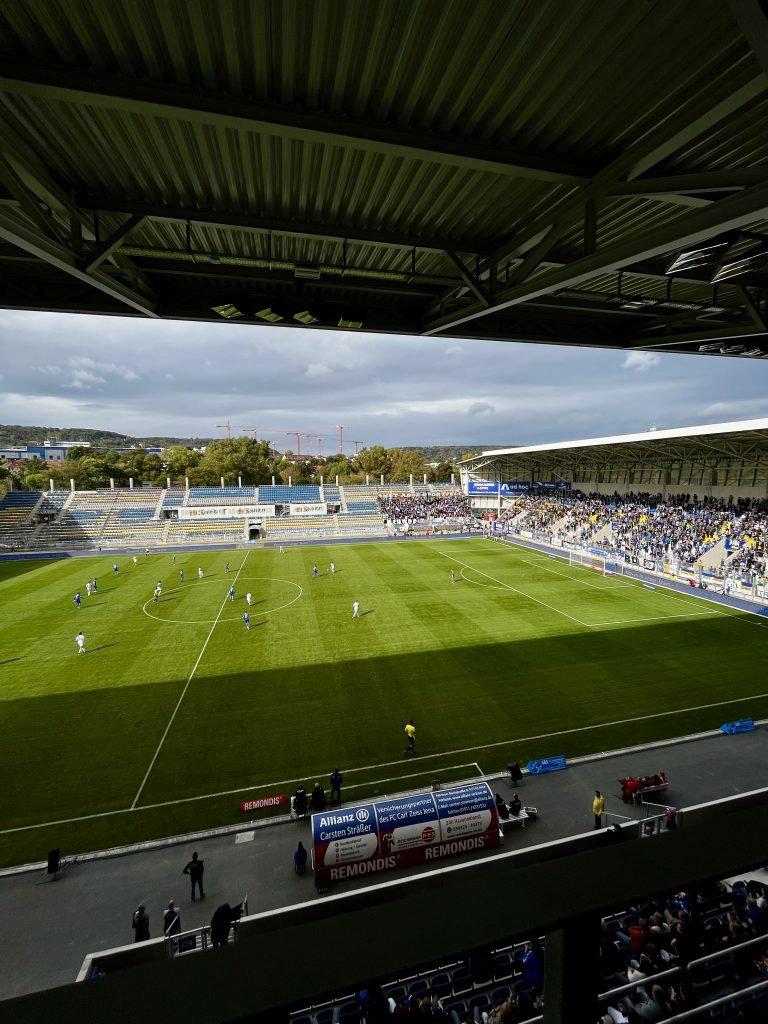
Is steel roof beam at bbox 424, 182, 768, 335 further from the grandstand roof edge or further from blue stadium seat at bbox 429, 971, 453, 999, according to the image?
the grandstand roof edge

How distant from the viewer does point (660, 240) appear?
14.9ft

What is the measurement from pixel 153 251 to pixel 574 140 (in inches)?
191

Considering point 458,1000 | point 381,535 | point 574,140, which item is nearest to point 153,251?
point 574,140

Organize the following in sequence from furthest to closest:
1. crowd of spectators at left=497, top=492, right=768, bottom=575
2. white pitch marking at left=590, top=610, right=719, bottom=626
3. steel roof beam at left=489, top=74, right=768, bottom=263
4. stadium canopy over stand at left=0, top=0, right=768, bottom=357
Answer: crowd of spectators at left=497, top=492, right=768, bottom=575 → white pitch marking at left=590, top=610, right=719, bottom=626 → steel roof beam at left=489, top=74, right=768, bottom=263 → stadium canopy over stand at left=0, top=0, right=768, bottom=357

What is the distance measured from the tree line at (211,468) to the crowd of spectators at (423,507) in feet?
90.6

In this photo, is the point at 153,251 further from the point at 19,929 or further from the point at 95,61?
the point at 19,929

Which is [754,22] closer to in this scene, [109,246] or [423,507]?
[109,246]

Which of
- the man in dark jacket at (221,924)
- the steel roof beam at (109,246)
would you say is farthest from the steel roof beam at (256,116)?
the man in dark jacket at (221,924)

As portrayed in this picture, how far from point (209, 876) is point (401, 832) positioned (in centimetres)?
363

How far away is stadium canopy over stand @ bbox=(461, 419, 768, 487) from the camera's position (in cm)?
3300

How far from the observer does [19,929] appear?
846cm

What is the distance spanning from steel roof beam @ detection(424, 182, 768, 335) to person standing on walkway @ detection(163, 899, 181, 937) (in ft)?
34.0

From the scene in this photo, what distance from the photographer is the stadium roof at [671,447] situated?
3130 centimetres

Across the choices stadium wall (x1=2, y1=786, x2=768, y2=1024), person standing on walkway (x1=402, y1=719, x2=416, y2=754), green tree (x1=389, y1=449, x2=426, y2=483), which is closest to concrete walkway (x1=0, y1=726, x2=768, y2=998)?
person standing on walkway (x1=402, y1=719, x2=416, y2=754)
